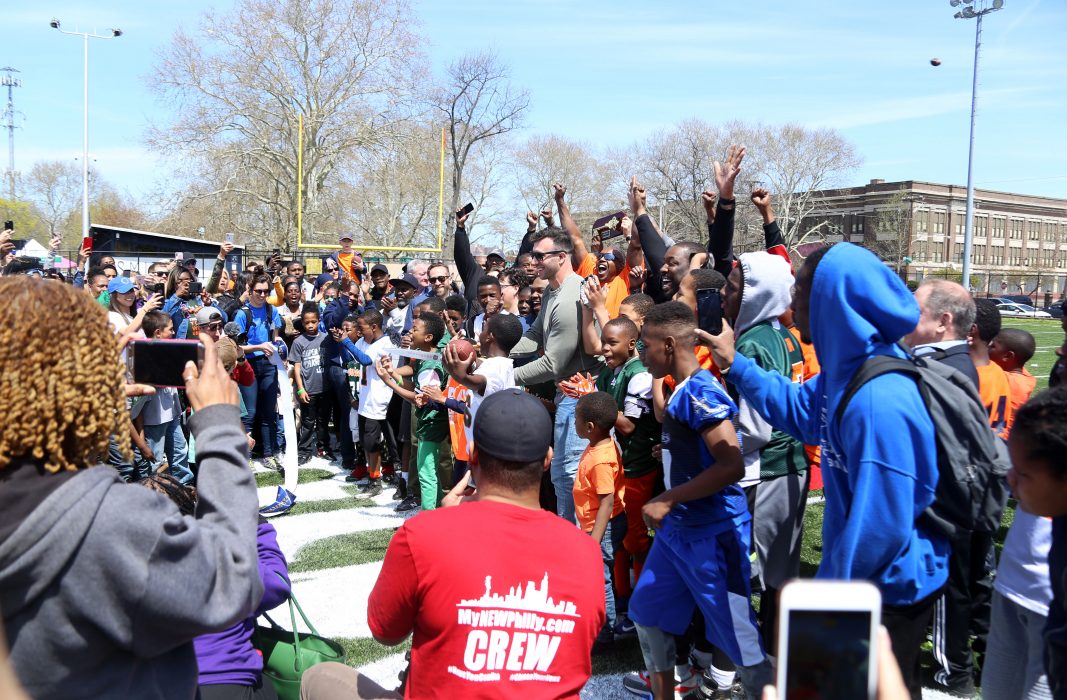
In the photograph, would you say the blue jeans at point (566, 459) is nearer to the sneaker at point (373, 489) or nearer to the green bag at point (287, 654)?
the green bag at point (287, 654)

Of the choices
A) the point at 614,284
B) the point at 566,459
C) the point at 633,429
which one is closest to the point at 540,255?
the point at 614,284

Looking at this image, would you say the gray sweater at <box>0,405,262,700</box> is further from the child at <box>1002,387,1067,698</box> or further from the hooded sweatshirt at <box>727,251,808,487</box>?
the hooded sweatshirt at <box>727,251,808,487</box>

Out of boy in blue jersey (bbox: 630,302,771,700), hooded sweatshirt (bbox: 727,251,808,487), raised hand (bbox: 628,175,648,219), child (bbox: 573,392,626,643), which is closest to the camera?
boy in blue jersey (bbox: 630,302,771,700)

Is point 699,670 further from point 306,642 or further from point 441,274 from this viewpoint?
point 441,274

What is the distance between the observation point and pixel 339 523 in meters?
7.50

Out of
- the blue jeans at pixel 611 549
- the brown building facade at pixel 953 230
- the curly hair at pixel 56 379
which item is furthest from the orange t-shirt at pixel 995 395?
the brown building facade at pixel 953 230

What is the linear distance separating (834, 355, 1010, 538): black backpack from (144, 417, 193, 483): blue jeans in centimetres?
693

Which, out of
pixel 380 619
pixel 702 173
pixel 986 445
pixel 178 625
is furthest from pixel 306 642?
pixel 702 173

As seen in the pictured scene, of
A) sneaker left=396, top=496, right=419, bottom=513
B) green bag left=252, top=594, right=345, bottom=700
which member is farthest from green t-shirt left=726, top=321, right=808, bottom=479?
sneaker left=396, top=496, right=419, bottom=513

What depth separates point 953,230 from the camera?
8481cm

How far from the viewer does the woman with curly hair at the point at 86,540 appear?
158 cm

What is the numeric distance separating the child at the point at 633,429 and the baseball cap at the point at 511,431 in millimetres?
2360

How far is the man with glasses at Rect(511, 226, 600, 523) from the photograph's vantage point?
5.37m

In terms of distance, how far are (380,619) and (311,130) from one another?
125ft
